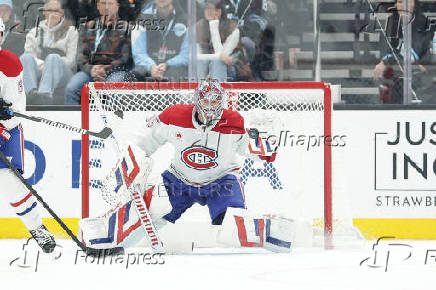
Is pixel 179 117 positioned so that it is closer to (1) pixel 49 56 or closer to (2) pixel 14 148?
(2) pixel 14 148

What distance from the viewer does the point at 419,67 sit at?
216 inches

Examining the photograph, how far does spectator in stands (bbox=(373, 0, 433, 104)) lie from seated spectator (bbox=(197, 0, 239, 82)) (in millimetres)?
860

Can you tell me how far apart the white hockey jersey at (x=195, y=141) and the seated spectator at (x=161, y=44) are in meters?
1.05

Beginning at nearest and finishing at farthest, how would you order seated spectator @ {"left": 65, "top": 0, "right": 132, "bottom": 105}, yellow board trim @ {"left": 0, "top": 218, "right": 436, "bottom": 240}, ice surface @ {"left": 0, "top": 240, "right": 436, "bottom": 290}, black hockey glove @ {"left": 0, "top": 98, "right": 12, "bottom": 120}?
ice surface @ {"left": 0, "top": 240, "right": 436, "bottom": 290} < black hockey glove @ {"left": 0, "top": 98, "right": 12, "bottom": 120} < yellow board trim @ {"left": 0, "top": 218, "right": 436, "bottom": 240} < seated spectator @ {"left": 65, "top": 0, "right": 132, "bottom": 105}

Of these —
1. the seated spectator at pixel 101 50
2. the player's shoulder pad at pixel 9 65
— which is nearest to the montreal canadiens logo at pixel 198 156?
the player's shoulder pad at pixel 9 65

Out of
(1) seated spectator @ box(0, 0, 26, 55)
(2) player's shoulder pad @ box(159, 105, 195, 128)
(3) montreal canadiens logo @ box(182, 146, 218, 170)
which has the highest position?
(1) seated spectator @ box(0, 0, 26, 55)

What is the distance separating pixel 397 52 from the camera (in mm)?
5516

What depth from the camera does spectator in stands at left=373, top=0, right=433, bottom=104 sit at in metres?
5.49

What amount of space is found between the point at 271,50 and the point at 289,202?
3.14ft

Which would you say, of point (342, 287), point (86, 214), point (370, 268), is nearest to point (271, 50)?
point (86, 214)

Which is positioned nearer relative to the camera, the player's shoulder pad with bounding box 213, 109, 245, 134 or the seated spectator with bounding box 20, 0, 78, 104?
the player's shoulder pad with bounding box 213, 109, 245, 134

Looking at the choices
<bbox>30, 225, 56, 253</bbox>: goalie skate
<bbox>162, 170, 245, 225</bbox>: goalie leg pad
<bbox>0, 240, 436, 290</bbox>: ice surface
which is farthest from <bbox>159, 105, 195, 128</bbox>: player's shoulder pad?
<bbox>30, 225, 56, 253</bbox>: goalie skate

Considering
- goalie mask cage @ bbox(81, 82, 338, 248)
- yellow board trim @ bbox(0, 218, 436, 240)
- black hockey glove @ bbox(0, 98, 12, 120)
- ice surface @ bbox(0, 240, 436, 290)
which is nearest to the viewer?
ice surface @ bbox(0, 240, 436, 290)

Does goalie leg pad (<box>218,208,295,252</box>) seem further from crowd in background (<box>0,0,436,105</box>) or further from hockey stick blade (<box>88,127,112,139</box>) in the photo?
crowd in background (<box>0,0,436,105</box>)
